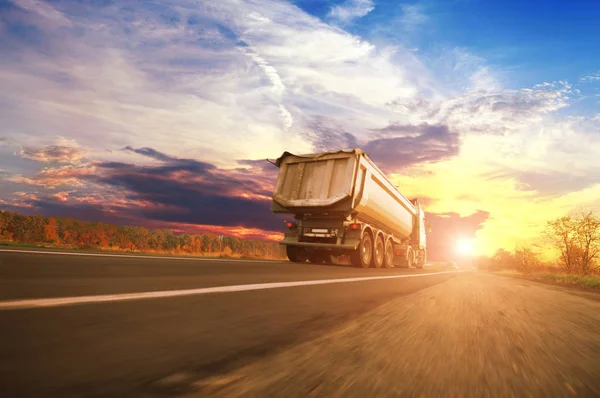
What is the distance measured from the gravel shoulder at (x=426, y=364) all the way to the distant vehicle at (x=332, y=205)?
444 inches

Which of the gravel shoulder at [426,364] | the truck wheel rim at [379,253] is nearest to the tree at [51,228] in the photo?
the truck wheel rim at [379,253]

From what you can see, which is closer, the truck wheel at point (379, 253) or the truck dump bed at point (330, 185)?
the truck dump bed at point (330, 185)

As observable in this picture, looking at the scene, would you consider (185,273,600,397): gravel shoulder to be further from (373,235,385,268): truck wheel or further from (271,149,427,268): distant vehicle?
(373,235,385,268): truck wheel

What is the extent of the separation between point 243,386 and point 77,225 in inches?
1614

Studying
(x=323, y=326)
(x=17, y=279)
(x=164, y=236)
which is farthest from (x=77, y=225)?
(x=323, y=326)

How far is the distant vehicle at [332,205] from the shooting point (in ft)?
45.4

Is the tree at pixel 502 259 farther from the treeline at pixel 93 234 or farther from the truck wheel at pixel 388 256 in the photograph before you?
the truck wheel at pixel 388 256

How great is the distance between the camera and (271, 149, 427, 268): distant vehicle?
13.8 metres

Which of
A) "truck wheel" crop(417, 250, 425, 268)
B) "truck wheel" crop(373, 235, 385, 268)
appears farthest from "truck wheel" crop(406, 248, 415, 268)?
"truck wheel" crop(373, 235, 385, 268)

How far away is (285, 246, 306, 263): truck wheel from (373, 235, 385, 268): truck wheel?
3195 mm

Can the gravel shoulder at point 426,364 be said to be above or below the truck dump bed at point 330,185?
below

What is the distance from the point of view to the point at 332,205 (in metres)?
13.7

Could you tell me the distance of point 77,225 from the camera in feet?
117

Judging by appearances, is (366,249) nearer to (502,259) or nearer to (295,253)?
(295,253)
